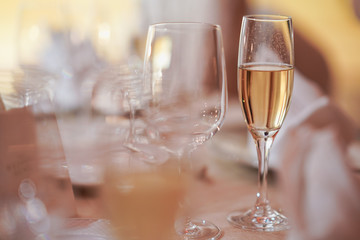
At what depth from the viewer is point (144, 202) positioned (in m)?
0.43

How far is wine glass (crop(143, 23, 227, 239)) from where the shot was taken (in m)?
0.56

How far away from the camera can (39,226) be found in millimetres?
490

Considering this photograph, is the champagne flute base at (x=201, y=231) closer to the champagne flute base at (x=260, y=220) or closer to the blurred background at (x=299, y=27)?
the champagne flute base at (x=260, y=220)

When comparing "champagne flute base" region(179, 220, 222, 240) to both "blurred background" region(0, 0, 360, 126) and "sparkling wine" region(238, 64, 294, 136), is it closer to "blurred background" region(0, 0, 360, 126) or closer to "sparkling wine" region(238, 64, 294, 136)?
"sparkling wine" region(238, 64, 294, 136)

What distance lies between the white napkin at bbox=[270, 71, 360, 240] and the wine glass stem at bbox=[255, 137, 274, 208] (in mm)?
22

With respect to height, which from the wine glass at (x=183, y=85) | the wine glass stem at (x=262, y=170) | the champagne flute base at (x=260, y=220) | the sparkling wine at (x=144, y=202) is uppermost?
the wine glass at (x=183, y=85)

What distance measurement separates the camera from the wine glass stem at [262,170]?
2.15ft

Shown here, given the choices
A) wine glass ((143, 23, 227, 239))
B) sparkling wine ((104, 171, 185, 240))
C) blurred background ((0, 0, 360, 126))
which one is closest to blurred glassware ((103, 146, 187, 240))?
sparkling wine ((104, 171, 185, 240))

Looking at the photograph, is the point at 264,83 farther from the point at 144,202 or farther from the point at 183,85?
the point at 144,202

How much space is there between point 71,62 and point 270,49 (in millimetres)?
678

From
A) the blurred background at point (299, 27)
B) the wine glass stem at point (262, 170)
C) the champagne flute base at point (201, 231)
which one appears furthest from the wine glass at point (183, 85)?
the blurred background at point (299, 27)

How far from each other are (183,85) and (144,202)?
17cm

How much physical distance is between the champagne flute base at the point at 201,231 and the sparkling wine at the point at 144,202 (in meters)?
0.10

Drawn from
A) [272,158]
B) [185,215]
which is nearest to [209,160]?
[272,158]
